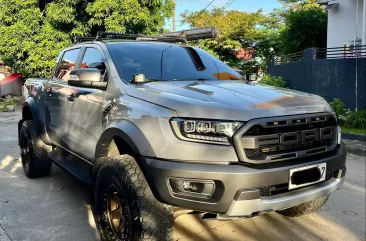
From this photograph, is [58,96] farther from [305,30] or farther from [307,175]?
[305,30]

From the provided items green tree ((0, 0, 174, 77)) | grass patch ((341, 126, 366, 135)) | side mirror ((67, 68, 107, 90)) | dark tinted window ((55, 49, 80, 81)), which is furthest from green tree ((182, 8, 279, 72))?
side mirror ((67, 68, 107, 90))

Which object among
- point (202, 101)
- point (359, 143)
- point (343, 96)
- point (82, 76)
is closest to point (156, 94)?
point (202, 101)

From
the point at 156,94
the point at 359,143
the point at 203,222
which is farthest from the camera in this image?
the point at 359,143

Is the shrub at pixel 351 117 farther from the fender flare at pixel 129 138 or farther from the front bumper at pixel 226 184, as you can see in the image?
the fender flare at pixel 129 138

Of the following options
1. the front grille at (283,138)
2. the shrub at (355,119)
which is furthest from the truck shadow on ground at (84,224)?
the shrub at (355,119)

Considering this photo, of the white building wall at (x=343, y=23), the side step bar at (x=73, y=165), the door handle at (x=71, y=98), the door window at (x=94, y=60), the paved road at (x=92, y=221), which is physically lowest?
the paved road at (x=92, y=221)

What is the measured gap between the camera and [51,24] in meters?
14.6

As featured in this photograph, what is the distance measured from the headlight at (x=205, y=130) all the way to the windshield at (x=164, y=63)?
973mm

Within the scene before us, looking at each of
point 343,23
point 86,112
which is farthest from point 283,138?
point 343,23

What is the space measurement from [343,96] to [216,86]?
29.1 ft

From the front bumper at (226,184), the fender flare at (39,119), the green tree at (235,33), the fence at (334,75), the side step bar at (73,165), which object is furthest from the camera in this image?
the green tree at (235,33)

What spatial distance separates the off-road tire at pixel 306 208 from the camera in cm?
360

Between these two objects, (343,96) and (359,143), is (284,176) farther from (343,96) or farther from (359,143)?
(343,96)

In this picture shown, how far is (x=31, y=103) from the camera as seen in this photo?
5129mm
